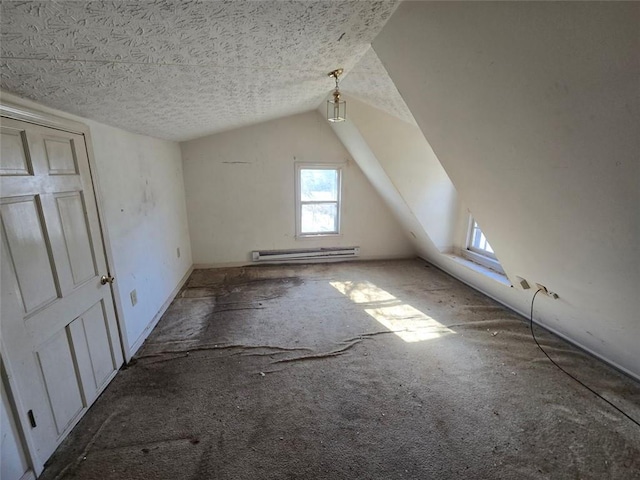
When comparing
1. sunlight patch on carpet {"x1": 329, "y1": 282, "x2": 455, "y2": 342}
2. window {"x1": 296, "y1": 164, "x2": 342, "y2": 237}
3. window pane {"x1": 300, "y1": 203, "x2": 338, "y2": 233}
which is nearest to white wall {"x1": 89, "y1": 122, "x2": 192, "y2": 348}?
window {"x1": 296, "y1": 164, "x2": 342, "y2": 237}

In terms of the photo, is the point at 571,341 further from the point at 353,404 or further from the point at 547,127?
the point at 547,127

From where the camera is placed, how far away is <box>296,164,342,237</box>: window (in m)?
4.49

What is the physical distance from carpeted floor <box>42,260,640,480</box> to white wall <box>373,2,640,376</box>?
657 millimetres

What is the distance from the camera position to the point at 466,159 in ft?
5.94

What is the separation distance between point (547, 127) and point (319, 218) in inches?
143

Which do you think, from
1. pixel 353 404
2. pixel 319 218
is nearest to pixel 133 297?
pixel 353 404

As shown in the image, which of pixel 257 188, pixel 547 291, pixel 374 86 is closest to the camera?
pixel 547 291

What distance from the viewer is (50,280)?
1.56m

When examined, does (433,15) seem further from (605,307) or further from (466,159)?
(605,307)

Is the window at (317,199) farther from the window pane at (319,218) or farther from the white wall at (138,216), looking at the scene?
the white wall at (138,216)

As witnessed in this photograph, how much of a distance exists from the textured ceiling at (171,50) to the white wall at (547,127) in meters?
0.36

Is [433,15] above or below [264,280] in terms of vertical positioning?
above

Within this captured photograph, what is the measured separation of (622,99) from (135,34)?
5.45ft

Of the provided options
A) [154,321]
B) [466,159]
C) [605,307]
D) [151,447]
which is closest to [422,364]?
[605,307]
